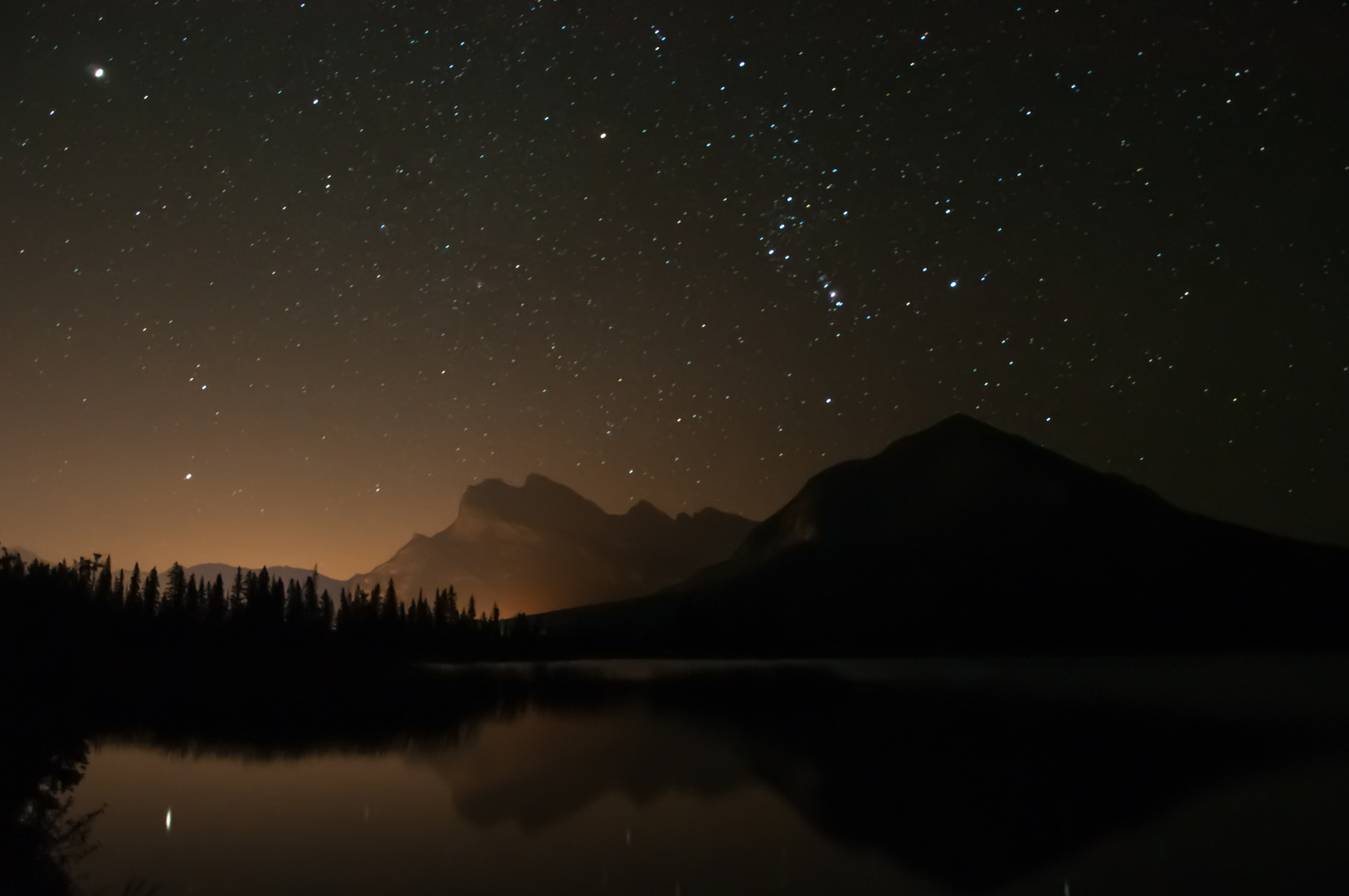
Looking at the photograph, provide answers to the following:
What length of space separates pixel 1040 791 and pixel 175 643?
92508 mm

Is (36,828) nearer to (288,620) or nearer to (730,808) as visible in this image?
(730,808)

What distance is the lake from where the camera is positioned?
445 inches

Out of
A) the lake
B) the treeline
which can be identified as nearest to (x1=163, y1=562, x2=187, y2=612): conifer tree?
the treeline

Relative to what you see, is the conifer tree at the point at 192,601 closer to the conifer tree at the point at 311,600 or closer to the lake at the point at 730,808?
the conifer tree at the point at 311,600

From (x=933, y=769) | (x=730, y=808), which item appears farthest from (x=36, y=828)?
(x=933, y=769)

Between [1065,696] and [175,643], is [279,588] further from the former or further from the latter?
[1065,696]

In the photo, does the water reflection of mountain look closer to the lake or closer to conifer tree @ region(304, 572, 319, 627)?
the lake

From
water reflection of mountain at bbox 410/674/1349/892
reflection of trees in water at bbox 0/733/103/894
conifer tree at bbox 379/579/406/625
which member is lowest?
water reflection of mountain at bbox 410/674/1349/892

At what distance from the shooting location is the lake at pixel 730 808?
11297 mm

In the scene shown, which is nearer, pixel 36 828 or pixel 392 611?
pixel 36 828

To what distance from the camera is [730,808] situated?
602 inches

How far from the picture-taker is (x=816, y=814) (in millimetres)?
14641

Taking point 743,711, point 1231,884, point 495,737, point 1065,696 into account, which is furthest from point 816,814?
point 1065,696

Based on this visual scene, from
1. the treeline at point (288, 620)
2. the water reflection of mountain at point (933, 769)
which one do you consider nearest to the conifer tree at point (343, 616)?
the treeline at point (288, 620)
